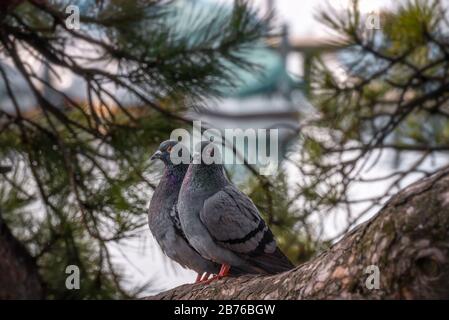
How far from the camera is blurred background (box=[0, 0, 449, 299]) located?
1.61 meters

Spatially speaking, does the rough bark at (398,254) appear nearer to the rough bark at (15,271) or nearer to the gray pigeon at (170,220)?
the gray pigeon at (170,220)

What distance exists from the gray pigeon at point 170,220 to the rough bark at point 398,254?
1.16ft

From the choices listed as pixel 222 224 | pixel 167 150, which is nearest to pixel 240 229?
pixel 222 224

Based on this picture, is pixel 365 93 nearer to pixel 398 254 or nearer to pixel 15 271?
pixel 15 271

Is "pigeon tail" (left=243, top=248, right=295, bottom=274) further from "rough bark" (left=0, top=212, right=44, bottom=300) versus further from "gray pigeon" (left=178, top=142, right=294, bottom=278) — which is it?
"rough bark" (left=0, top=212, right=44, bottom=300)

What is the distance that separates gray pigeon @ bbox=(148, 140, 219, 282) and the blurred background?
0.21m

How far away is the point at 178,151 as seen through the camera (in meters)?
1.21

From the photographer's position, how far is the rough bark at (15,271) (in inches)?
61.2

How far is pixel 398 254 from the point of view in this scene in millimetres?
836

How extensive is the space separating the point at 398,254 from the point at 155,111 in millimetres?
991
